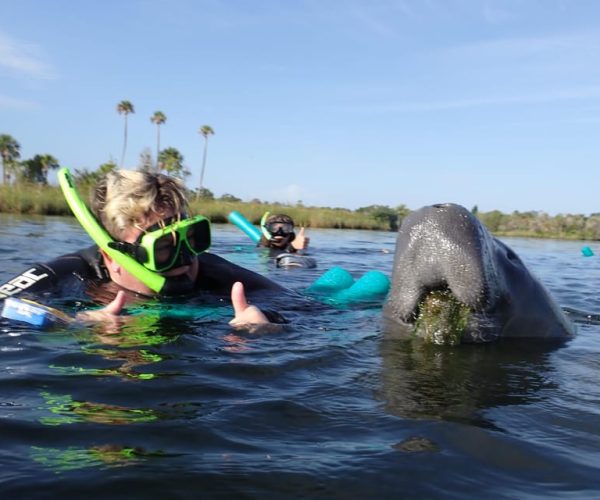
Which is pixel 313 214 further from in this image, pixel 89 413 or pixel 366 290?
pixel 89 413

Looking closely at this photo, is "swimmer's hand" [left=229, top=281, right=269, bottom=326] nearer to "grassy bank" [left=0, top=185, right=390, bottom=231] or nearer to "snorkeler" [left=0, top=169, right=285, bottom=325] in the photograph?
"snorkeler" [left=0, top=169, right=285, bottom=325]

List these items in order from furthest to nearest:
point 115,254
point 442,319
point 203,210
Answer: point 203,210 → point 115,254 → point 442,319

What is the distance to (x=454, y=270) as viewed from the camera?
9.47ft

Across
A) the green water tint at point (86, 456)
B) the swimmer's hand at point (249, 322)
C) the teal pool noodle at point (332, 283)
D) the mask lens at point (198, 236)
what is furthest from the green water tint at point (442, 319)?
the teal pool noodle at point (332, 283)

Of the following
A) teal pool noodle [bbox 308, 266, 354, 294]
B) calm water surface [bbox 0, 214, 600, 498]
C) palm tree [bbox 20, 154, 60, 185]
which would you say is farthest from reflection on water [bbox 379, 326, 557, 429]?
palm tree [bbox 20, 154, 60, 185]

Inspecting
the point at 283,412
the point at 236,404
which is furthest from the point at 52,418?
the point at 283,412

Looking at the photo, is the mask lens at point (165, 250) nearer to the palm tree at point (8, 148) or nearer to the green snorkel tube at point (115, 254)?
the green snorkel tube at point (115, 254)

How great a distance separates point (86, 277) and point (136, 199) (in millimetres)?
778

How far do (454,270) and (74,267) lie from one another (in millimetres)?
2650

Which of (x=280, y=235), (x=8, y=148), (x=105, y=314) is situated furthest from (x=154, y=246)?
(x=8, y=148)

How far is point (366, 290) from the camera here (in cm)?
509

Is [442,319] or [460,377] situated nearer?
[460,377]

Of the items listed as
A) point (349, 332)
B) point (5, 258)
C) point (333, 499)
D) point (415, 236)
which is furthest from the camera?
point (5, 258)

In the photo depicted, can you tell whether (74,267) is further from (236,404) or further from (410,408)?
(410,408)
